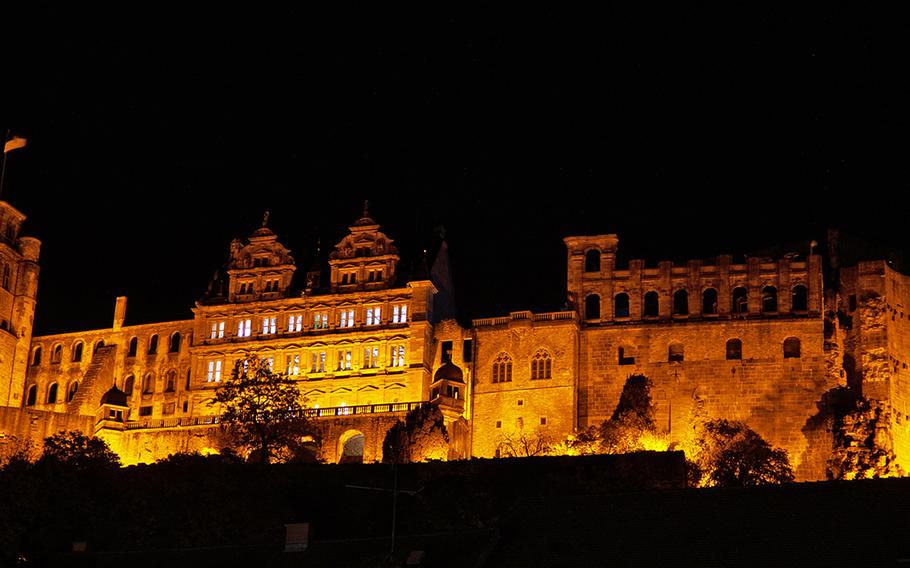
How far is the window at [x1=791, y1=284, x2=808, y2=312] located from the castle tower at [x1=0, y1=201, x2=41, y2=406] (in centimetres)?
6311

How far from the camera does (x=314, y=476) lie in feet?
312

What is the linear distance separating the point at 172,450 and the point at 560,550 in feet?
224

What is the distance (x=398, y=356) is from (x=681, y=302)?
21351 mm

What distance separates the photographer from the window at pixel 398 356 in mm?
113950

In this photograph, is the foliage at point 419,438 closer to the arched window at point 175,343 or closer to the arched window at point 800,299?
the arched window at point 800,299

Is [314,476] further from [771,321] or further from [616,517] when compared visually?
[616,517]

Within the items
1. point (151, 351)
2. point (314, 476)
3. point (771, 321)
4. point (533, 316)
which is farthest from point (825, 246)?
point (151, 351)

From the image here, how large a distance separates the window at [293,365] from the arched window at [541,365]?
62.4 feet

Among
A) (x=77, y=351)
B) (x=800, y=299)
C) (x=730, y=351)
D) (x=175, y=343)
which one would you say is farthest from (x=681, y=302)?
(x=77, y=351)

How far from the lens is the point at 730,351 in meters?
107

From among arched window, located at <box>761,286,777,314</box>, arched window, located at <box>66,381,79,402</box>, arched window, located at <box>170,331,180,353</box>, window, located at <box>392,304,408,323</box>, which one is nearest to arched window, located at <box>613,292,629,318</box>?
arched window, located at <box>761,286,777,314</box>

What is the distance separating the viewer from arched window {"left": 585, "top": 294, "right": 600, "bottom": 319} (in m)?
113

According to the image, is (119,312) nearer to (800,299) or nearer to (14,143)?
(14,143)

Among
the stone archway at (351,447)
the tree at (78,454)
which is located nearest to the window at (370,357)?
the stone archway at (351,447)
